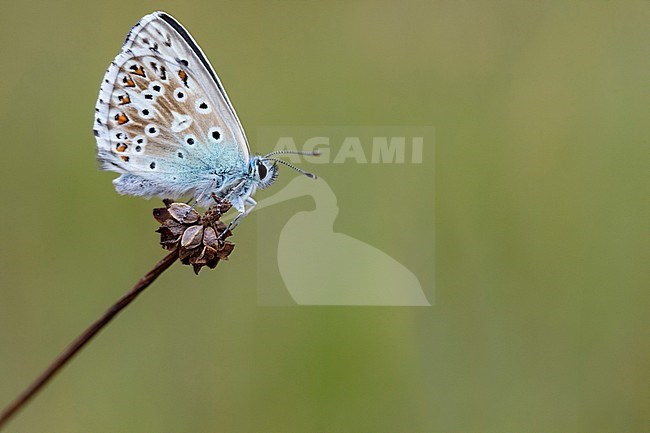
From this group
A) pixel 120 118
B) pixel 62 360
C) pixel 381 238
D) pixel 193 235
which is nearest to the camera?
pixel 62 360

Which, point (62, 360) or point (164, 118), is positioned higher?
point (164, 118)

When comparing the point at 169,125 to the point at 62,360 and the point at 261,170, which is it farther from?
the point at 62,360

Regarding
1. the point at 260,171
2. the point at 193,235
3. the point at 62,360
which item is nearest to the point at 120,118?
the point at 260,171

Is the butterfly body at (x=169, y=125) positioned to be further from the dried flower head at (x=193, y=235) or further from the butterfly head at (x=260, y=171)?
the dried flower head at (x=193, y=235)

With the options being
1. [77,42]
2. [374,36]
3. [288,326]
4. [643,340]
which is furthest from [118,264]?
[643,340]

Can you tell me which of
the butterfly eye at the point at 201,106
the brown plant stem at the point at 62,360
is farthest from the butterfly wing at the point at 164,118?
the brown plant stem at the point at 62,360

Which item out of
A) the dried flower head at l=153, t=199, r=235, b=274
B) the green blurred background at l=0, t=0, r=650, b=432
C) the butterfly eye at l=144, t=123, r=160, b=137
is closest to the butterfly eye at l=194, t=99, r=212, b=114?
the butterfly eye at l=144, t=123, r=160, b=137

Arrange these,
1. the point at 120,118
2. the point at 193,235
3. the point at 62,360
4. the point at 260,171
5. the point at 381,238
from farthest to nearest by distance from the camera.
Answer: the point at 381,238, the point at 260,171, the point at 120,118, the point at 193,235, the point at 62,360

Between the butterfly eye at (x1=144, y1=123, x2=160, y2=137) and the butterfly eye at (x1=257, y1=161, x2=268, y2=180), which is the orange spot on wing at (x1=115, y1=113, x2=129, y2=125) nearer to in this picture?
the butterfly eye at (x1=144, y1=123, x2=160, y2=137)

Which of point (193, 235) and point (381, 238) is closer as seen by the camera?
point (193, 235)
